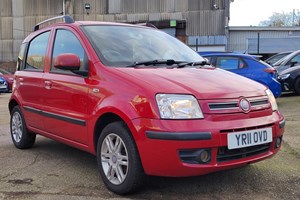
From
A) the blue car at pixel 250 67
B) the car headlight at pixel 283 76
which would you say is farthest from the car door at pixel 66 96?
the car headlight at pixel 283 76

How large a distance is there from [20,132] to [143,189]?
109 inches

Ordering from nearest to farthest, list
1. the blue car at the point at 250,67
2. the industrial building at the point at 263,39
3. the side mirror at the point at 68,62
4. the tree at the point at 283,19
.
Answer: the side mirror at the point at 68,62 < the blue car at the point at 250,67 < the industrial building at the point at 263,39 < the tree at the point at 283,19

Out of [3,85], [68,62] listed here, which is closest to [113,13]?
[3,85]

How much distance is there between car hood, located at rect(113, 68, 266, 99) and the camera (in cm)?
347

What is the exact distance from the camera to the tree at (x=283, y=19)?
61.1 meters

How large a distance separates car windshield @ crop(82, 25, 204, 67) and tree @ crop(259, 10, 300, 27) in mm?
58694

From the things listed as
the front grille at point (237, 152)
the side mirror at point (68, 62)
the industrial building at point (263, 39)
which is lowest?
the front grille at point (237, 152)

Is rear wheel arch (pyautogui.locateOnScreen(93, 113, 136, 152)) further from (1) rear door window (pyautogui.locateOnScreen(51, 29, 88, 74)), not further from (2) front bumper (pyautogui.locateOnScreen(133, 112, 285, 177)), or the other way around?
(1) rear door window (pyautogui.locateOnScreen(51, 29, 88, 74))

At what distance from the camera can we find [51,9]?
3494 cm

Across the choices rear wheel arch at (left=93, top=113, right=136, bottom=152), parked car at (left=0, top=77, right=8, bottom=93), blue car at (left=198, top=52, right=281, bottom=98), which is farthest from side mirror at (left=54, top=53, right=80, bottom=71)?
parked car at (left=0, top=77, right=8, bottom=93)

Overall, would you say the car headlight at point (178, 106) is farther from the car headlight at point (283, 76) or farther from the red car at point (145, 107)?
the car headlight at point (283, 76)

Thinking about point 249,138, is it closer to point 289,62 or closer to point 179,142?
point 179,142

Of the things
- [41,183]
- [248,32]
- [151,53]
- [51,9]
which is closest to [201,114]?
[151,53]

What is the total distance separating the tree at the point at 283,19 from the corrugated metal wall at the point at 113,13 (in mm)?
31070
